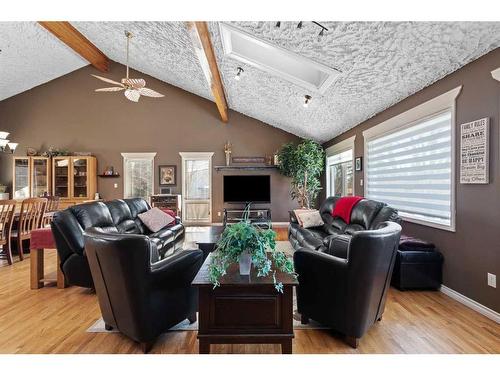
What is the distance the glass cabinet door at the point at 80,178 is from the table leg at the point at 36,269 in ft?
14.9

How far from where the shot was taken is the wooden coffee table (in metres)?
1.77

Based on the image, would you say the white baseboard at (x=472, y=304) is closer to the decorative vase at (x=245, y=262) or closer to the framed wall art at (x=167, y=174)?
the decorative vase at (x=245, y=262)

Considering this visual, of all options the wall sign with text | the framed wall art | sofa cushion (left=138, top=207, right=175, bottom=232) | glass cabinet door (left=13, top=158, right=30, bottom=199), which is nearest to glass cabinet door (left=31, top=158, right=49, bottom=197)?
glass cabinet door (left=13, top=158, right=30, bottom=199)

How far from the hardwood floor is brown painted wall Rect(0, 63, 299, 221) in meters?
5.10

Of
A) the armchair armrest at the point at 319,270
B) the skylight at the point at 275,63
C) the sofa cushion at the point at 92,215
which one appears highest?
the skylight at the point at 275,63

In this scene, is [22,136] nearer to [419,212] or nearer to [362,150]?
[362,150]

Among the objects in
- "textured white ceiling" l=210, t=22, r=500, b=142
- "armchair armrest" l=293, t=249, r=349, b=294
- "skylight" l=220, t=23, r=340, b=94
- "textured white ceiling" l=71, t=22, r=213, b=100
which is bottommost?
"armchair armrest" l=293, t=249, r=349, b=294

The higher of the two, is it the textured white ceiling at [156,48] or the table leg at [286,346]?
the textured white ceiling at [156,48]

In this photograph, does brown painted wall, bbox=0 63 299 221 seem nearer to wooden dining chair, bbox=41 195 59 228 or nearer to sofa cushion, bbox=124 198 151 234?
wooden dining chair, bbox=41 195 59 228

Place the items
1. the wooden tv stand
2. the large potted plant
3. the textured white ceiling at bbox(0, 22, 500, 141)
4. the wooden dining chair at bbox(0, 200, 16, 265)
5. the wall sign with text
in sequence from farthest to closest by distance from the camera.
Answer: the wooden tv stand → the large potted plant → the wooden dining chair at bbox(0, 200, 16, 265) → the textured white ceiling at bbox(0, 22, 500, 141) → the wall sign with text

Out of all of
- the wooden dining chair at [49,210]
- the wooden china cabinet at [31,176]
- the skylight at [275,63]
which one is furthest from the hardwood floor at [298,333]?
the wooden china cabinet at [31,176]

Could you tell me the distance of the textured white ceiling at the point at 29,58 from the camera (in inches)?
210
